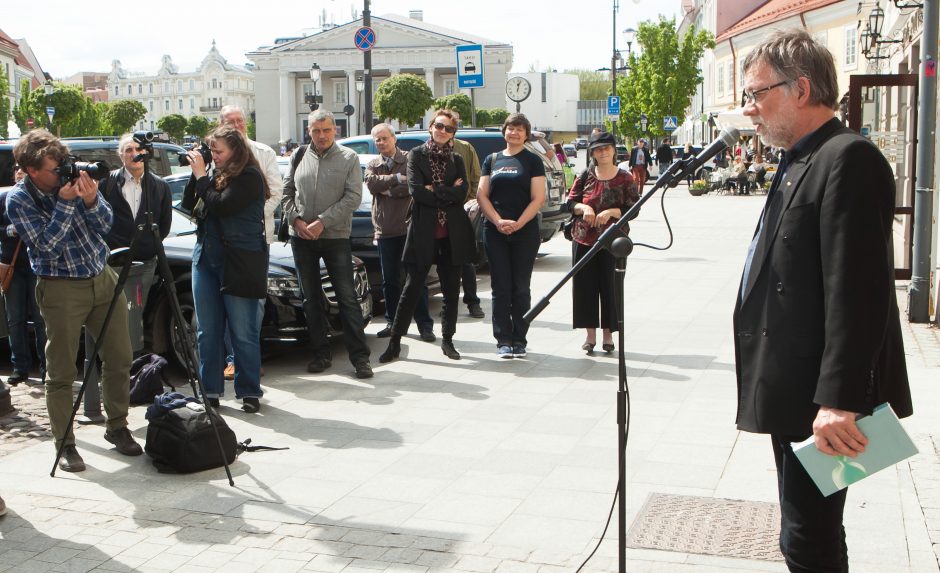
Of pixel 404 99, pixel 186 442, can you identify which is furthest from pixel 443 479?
pixel 404 99

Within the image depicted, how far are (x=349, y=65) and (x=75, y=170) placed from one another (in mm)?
92754

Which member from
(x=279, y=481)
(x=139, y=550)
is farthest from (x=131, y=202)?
(x=139, y=550)

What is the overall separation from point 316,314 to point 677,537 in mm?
4348

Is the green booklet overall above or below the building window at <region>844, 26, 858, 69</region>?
below

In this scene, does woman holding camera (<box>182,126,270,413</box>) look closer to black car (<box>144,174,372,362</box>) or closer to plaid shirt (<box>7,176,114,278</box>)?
black car (<box>144,174,372,362</box>)

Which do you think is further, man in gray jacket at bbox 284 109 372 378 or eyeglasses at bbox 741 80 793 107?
man in gray jacket at bbox 284 109 372 378

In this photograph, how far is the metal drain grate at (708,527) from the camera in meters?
4.47

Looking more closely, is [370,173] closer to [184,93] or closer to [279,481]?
[279,481]

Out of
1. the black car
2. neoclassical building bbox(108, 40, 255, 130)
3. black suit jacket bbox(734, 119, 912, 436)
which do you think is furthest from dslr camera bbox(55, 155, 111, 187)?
neoclassical building bbox(108, 40, 255, 130)

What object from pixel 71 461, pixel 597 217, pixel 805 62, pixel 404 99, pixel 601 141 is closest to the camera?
pixel 805 62

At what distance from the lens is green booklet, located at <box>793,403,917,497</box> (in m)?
2.78

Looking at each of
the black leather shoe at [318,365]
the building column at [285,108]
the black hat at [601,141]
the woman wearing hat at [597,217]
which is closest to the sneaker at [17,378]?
the black leather shoe at [318,365]

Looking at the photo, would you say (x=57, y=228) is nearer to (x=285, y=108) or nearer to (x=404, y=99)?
(x=404, y=99)

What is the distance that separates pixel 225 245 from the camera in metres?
6.98
